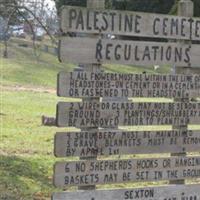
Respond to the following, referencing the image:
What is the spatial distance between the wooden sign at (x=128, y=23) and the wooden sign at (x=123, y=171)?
1.27 metres

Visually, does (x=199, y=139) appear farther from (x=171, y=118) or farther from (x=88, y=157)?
(x=88, y=157)

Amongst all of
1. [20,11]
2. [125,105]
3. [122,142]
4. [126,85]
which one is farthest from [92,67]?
[20,11]

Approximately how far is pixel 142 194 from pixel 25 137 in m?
7.63

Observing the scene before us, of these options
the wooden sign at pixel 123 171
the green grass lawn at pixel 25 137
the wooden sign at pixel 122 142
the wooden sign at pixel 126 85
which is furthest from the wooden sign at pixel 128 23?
the green grass lawn at pixel 25 137

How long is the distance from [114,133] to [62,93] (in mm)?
686

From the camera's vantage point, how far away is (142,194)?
6.93 m

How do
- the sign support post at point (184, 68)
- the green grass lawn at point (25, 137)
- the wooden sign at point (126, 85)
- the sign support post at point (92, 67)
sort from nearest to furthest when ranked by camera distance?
the wooden sign at point (126, 85)
the sign support post at point (92, 67)
the sign support post at point (184, 68)
the green grass lawn at point (25, 137)

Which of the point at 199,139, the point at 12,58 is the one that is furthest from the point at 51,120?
the point at 12,58

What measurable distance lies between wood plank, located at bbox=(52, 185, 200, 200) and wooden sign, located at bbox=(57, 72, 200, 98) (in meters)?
0.94

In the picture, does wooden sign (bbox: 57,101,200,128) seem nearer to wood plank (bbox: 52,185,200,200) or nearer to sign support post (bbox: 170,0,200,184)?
sign support post (bbox: 170,0,200,184)

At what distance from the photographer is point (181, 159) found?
711cm

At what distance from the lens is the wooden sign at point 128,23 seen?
6.43 m

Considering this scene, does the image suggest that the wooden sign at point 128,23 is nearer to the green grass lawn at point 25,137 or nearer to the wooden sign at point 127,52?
the wooden sign at point 127,52

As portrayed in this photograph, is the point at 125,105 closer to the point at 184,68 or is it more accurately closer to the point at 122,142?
the point at 122,142
